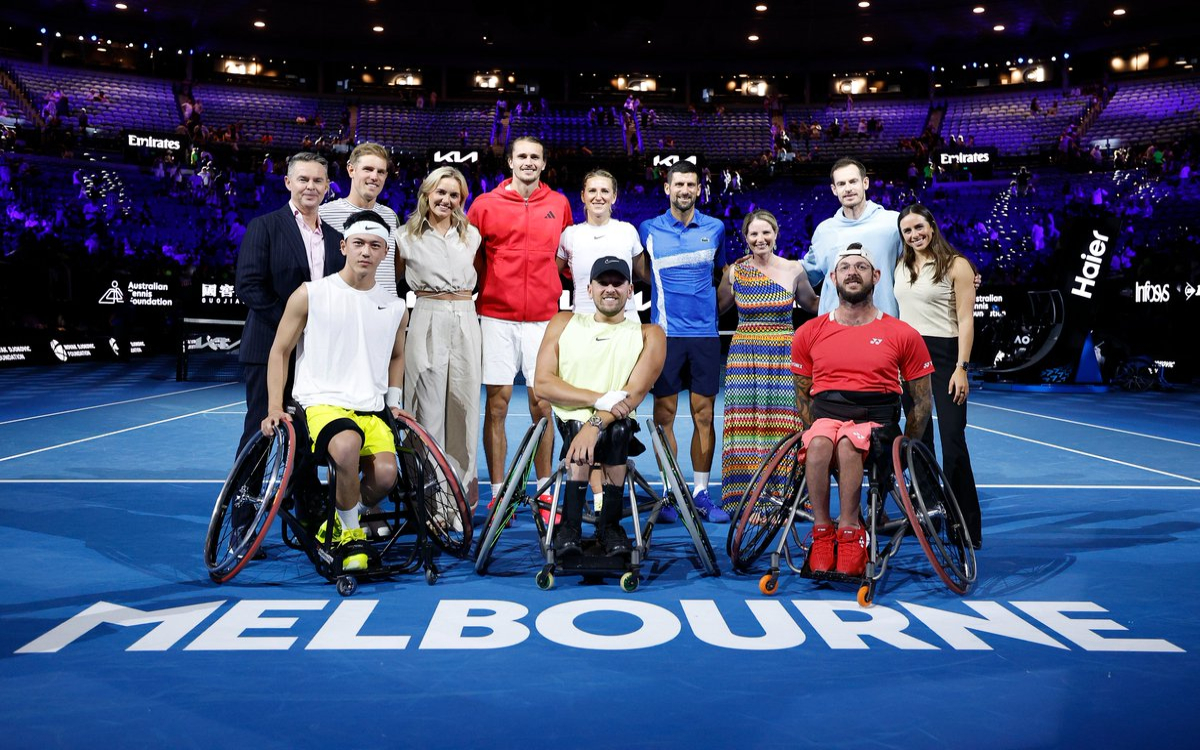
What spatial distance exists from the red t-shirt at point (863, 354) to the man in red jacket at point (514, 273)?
154cm

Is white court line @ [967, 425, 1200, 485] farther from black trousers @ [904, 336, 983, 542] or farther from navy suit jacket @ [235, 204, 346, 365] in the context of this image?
navy suit jacket @ [235, 204, 346, 365]

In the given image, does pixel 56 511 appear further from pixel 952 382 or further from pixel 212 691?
pixel 952 382

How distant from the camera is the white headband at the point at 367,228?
3.78 m

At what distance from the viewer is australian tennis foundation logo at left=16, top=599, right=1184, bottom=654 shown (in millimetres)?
2924

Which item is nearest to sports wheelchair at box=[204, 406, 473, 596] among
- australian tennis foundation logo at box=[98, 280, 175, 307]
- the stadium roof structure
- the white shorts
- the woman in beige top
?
the woman in beige top

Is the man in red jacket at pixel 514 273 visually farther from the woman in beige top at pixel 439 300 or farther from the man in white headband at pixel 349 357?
the man in white headband at pixel 349 357

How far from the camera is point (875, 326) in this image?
150 inches

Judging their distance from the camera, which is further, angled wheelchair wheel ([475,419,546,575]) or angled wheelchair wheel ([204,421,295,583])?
angled wheelchair wheel ([475,419,546,575])

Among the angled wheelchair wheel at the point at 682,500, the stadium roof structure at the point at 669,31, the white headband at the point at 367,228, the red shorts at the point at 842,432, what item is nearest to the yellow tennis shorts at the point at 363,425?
the white headband at the point at 367,228

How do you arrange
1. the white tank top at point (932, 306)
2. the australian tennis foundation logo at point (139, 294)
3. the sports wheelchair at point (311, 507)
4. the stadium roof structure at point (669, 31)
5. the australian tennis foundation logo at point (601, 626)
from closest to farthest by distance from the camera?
the australian tennis foundation logo at point (601, 626) → the sports wheelchair at point (311, 507) → the white tank top at point (932, 306) → the australian tennis foundation logo at point (139, 294) → the stadium roof structure at point (669, 31)

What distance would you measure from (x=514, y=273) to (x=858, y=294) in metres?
1.87

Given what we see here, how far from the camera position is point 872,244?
4.65 metres

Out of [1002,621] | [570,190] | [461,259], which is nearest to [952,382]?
[1002,621]

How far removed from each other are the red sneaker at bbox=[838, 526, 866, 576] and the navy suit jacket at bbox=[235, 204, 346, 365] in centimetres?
251
